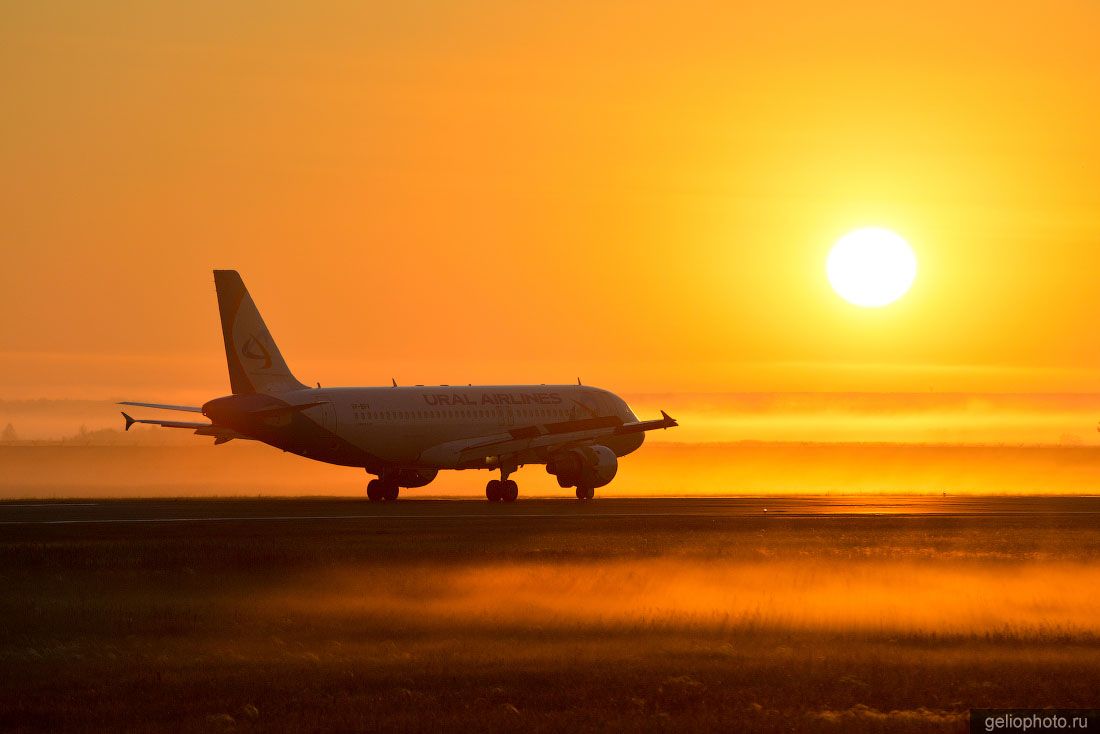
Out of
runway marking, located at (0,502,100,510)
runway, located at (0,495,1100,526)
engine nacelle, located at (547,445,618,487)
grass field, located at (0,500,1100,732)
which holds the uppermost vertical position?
engine nacelle, located at (547,445,618,487)

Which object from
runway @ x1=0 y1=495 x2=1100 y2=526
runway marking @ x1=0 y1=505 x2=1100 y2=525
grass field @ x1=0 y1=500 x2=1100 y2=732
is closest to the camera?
grass field @ x1=0 y1=500 x2=1100 y2=732

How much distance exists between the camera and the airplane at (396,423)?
252 ft

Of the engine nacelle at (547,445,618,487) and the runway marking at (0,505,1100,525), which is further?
the engine nacelle at (547,445,618,487)

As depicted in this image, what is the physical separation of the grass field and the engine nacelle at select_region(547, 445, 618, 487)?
27.2 m

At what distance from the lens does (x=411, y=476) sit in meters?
83.4

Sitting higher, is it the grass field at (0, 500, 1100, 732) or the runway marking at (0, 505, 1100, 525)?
the runway marking at (0, 505, 1100, 525)

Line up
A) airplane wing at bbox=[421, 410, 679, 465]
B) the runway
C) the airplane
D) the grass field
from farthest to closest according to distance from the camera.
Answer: airplane wing at bbox=[421, 410, 679, 465] < the airplane < the runway < the grass field

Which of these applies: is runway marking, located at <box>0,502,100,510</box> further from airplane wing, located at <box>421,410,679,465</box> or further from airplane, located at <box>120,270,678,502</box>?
airplane wing, located at <box>421,410,679,465</box>

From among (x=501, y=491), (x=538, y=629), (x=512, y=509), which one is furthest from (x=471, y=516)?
(x=538, y=629)

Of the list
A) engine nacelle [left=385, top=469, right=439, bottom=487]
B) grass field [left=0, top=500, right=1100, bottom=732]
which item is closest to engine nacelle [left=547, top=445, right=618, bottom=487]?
engine nacelle [left=385, top=469, right=439, bottom=487]

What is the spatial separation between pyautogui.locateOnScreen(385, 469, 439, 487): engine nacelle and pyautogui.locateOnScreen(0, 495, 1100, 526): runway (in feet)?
3.63

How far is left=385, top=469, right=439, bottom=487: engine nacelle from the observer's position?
82750 mm

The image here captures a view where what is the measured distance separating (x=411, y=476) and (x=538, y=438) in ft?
23.2

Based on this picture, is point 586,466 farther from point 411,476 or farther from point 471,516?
point 471,516
